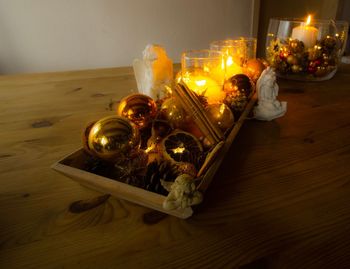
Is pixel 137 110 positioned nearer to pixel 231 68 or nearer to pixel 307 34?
pixel 231 68

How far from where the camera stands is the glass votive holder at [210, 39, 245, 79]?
0.70 m

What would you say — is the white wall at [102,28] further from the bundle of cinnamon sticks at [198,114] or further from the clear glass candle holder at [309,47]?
the bundle of cinnamon sticks at [198,114]

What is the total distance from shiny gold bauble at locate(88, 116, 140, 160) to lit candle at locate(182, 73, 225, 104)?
227mm

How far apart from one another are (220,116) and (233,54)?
1.11ft

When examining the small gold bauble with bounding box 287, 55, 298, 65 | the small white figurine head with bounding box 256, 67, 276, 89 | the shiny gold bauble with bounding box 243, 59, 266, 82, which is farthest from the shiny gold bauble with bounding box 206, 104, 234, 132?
the small gold bauble with bounding box 287, 55, 298, 65

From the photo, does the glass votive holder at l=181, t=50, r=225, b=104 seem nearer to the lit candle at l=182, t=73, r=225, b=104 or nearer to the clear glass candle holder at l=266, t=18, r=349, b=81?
the lit candle at l=182, t=73, r=225, b=104

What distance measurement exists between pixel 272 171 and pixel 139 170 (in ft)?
0.72

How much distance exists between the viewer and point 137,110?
0.49 m

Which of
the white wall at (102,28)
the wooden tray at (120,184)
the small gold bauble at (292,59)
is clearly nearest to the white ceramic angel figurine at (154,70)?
the wooden tray at (120,184)

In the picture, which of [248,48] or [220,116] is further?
[248,48]

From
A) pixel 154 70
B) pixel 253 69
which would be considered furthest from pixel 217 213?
pixel 253 69

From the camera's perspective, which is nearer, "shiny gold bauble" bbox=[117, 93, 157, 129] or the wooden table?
the wooden table

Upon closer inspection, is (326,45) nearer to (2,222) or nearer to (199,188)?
(199,188)

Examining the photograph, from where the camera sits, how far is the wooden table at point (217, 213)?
29 cm
